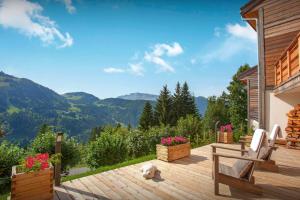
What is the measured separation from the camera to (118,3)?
10.1 meters

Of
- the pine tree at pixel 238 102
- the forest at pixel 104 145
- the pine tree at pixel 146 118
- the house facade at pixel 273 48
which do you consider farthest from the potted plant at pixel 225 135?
the pine tree at pixel 146 118

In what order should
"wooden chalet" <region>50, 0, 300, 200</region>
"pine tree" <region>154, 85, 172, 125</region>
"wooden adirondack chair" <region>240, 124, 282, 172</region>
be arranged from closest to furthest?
"wooden chalet" <region>50, 0, 300, 200</region> → "wooden adirondack chair" <region>240, 124, 282, 172</region> → "pine tree" <region>154, 85, 172, 125</region>

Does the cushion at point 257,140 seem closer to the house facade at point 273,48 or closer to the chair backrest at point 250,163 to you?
the chair backrest at point 250,163

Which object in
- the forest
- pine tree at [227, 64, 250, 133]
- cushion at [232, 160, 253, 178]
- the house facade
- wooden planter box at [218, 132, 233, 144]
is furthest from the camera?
pine tree at [227, 64, 250, 133]

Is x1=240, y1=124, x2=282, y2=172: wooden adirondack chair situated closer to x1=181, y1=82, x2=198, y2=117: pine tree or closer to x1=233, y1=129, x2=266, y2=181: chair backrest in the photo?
x1=233, y1=129, x2=266, y2=181: chair backrest

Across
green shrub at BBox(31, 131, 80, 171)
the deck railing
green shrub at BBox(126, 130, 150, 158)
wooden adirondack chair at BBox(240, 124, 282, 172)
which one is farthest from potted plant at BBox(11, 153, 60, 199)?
the deck railing

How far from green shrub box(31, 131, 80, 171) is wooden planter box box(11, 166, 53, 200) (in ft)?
11.5

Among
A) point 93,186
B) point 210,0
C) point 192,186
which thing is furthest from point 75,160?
point 210,0

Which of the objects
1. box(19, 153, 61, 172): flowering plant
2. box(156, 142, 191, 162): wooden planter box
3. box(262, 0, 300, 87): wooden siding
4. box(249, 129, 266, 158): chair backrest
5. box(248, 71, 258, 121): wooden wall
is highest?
box(262, 0, 300, 87): wooden siding

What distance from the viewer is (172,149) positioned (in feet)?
20.7

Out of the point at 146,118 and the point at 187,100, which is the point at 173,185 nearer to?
the point at 146,118

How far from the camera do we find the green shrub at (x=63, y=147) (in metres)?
7.06

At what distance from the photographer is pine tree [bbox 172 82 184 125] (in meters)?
43.8

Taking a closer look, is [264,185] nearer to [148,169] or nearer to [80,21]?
[148,169]
